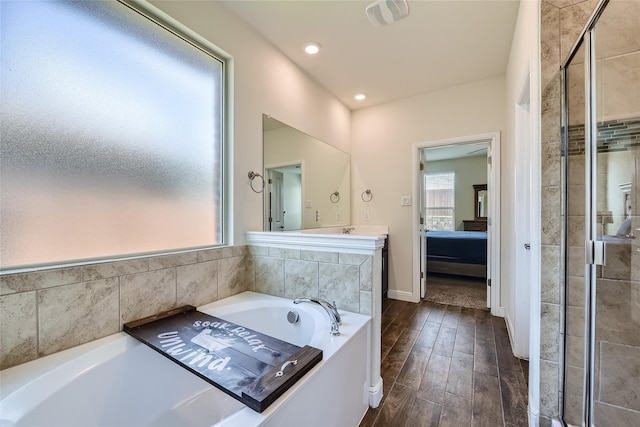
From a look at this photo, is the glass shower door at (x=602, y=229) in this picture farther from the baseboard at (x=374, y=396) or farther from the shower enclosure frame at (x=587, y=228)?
the baseboard at (x=374, y=396)

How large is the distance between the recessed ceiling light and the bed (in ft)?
10.9

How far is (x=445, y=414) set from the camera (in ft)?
4.72

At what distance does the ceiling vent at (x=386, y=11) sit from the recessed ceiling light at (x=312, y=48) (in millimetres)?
533

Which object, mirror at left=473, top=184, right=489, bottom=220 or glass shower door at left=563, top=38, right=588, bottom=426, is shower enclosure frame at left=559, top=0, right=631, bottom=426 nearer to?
glass shower door at left=563, top=38, right=588, bottom=426

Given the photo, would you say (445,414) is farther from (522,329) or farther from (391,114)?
(391,114)

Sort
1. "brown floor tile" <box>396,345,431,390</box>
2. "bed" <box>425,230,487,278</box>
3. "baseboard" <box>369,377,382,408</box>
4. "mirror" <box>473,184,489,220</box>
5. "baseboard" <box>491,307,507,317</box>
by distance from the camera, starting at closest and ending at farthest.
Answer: "baseboard" <box>369,377,382,408</box> → "brown floor tile" <box>396,345,431,390</box> → "baseboard" <box>491,307,507,317</box> → "bed" <box>425,230,487,278</box> → "mirror" <box>473,184,489,220</box>

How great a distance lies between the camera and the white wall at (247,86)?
1.76 metres

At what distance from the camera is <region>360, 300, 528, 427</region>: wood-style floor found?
1.43 metres

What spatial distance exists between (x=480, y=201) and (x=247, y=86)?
243 inches

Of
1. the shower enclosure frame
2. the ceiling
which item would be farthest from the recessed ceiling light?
the shower enclosure frame

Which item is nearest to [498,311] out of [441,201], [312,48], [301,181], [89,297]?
[301,181]

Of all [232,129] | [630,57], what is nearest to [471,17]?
[630,57]

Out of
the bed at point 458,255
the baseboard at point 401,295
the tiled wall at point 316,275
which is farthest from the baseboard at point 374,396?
the bed at point 458,255

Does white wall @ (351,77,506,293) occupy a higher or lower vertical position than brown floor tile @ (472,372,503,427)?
higher
